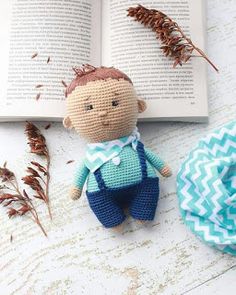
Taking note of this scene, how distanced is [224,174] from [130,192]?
187 millimetres

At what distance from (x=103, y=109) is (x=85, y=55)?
199 mm

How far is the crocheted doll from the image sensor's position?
2.81ft

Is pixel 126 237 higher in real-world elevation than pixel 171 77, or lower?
lower

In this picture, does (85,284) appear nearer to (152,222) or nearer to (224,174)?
(152,222)

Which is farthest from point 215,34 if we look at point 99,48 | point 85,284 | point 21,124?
point 85,284

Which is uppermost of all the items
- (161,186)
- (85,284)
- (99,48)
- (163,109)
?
(99,48)

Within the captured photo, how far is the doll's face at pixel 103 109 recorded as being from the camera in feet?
2.79

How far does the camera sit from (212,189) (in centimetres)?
90

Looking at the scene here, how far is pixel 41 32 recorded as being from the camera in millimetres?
998

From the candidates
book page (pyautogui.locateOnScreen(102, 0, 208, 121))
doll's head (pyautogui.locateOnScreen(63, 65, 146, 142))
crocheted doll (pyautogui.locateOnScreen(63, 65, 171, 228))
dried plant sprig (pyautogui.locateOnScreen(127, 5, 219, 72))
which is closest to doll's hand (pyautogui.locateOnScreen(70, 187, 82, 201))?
crocheted doll (pyautogui.locateOnScreen(63, 65, 171, 228))

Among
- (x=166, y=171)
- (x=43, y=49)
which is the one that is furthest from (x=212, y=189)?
(x=43, y=49)

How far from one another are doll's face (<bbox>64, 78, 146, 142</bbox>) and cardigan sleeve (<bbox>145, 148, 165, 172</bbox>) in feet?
0.22

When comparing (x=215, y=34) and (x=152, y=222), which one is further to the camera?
(x=215, y=34)

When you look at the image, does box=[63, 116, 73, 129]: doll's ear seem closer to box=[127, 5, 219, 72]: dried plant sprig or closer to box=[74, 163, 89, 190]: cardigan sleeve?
box=[74, 163, 89, 190]: cardigan sleeve
